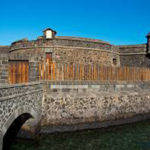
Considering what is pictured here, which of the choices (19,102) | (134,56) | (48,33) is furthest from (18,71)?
(134,56)

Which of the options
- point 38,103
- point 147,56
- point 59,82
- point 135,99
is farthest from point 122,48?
point 38,103

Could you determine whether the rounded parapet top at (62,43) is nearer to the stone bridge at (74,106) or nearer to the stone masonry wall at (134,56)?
the stone masonry wall at (134,56)

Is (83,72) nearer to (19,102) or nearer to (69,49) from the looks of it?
(19,102)

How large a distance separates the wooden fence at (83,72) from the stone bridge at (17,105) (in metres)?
1.16

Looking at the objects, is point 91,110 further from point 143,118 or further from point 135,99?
point 143,118

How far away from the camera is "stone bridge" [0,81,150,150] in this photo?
7799 mm

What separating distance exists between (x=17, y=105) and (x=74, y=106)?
13.8ft

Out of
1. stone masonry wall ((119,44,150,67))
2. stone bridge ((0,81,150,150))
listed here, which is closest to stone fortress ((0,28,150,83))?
stone masonry wall ((119,44,150,67))

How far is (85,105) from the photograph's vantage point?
9664 mm

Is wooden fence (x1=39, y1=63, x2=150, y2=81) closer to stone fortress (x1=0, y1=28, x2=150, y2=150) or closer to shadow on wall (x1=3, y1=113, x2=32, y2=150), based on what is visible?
stone fortress (x1=0, y1=28, x2=150, y2=150)

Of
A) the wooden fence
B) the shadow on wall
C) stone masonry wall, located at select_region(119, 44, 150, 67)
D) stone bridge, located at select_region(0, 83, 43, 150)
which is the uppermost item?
stone masonry wall, located at select_region(119, 44, 150, 67)

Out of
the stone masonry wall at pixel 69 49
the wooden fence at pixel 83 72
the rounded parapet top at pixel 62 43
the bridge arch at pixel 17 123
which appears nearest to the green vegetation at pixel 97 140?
the bridge arch at pixel 17 123

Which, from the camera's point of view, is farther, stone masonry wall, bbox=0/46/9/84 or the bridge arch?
stone masonry wall, bbox=0/46/9/84

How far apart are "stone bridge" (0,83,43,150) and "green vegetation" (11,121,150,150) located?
1.06 m
